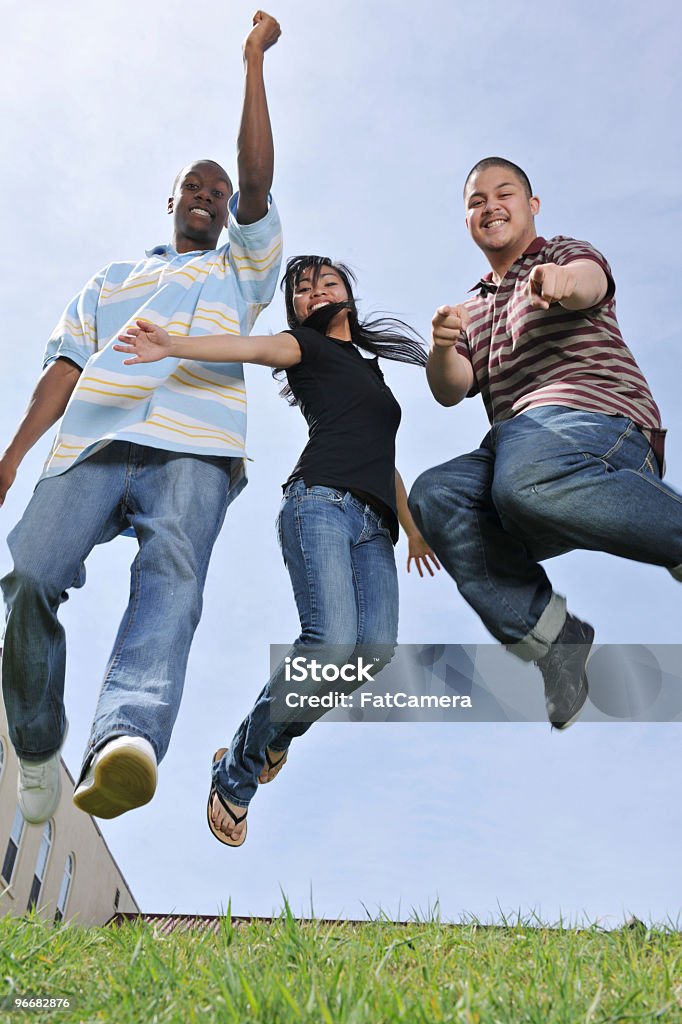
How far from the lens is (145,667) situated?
122 inches

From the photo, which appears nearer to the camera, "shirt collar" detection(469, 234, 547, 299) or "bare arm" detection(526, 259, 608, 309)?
"bare arm" detection(526, 259, 608, 309)

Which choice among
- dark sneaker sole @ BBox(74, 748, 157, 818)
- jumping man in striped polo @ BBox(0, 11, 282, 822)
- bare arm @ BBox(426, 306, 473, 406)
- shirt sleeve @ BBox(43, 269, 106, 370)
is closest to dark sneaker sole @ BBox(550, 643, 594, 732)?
bare arm @ BBox(426, 306, 473, 406)

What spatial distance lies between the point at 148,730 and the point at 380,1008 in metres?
1.29

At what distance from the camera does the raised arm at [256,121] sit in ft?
12.3

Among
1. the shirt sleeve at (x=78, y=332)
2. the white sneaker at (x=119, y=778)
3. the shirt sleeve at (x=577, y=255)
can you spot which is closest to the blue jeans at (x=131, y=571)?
the white sneaker at (x=119, y=778)

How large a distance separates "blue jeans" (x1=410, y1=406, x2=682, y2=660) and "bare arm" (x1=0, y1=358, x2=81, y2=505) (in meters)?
1.67

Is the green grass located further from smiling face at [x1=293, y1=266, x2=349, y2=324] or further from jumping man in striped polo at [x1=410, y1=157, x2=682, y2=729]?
smiling face at [x1=293, y1=266, x2=349, y2=324]

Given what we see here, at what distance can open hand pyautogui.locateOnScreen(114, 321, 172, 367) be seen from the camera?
348 cm

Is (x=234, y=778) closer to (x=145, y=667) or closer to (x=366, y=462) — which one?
(x=145, y=667)

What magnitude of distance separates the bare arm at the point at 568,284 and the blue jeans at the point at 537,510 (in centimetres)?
40

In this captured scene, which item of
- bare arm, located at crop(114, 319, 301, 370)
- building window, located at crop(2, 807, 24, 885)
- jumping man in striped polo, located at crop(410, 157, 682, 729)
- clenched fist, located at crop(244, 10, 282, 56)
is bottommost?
building window, located at crop(2, 807, 24, 885)

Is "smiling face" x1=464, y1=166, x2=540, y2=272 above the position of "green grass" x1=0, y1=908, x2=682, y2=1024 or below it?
above

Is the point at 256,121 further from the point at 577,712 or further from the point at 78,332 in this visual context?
the point at 577,712

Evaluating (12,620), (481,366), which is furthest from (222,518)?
(481,366)
